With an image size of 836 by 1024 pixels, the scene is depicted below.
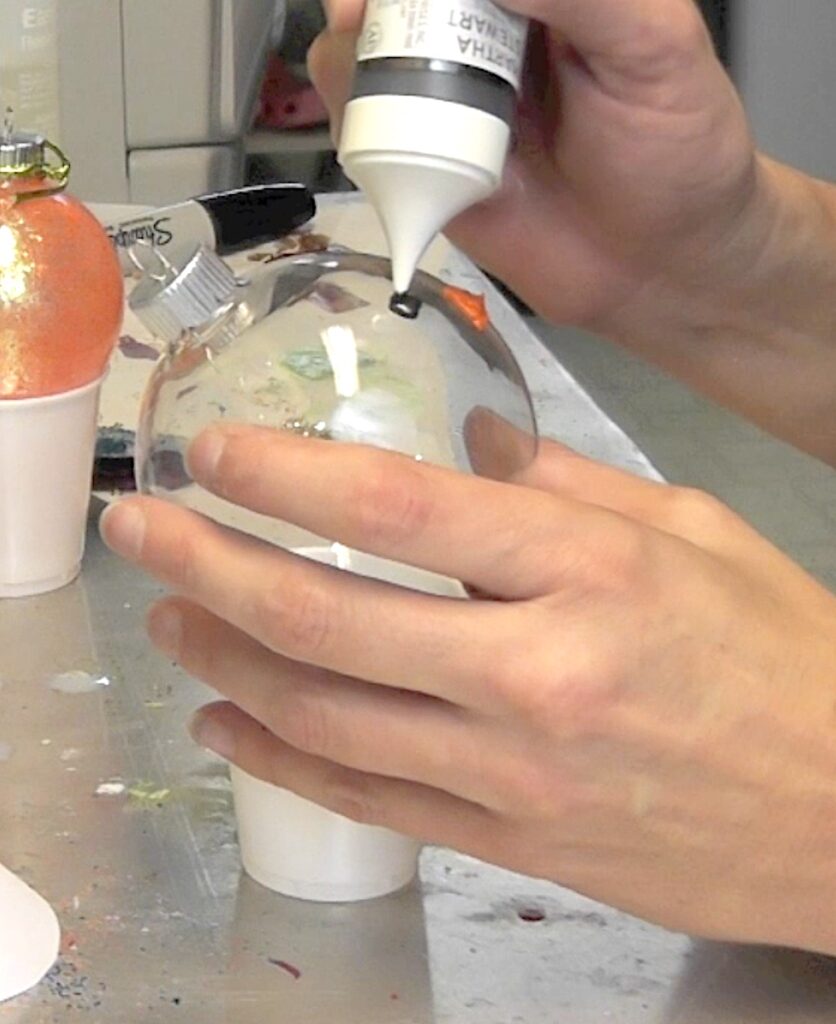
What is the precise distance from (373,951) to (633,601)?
134mm

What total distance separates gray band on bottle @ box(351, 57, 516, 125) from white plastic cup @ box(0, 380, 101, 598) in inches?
10.0

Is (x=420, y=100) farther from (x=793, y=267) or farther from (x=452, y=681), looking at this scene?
(x=793, y=267)

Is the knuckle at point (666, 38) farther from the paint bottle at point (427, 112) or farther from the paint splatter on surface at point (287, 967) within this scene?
the paint splatter on surface at point (287, 967)

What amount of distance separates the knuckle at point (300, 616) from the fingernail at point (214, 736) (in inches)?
3.2

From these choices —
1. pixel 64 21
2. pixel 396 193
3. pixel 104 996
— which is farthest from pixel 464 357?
pixel 64 21

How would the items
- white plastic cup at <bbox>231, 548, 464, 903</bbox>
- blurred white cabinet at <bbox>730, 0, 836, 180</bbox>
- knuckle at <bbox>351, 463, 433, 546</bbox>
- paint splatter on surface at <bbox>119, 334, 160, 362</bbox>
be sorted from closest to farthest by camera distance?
knuckle at <bbox>351, 463, 433, 546</bbox> → white plastic cup at <bbox>231, 548, 464, 903</bbox> → paint splatter on surface at <bbox>119, 334, 160, 362</bbox> → blurred white cabinet at <bbox>730, 0, 836, 180</bbox>

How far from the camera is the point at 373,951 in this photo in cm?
44

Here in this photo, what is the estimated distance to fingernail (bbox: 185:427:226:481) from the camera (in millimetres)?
366

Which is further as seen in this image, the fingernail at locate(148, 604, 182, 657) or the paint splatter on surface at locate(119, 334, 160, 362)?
the paint splatter on surface at locate(119, 334, 160, 362)

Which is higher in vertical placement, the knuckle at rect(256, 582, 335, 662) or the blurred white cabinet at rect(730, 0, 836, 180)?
the knuckle at rect(256, 582, 335, 662)

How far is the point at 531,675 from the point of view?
362mm

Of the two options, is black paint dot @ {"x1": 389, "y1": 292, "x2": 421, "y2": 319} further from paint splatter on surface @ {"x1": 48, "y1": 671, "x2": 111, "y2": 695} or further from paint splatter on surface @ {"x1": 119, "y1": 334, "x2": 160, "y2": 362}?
paint splatter on surface @ {"x1": 119, "y1": 334, "x2": 160, "y2": 362}

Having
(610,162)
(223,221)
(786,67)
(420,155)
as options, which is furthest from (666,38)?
(786,67)

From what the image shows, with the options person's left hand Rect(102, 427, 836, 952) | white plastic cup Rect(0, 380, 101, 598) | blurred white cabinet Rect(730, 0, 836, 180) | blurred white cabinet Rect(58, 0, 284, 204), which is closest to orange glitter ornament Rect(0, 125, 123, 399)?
white plastic cup Rect(0, 380, 101, 598)
